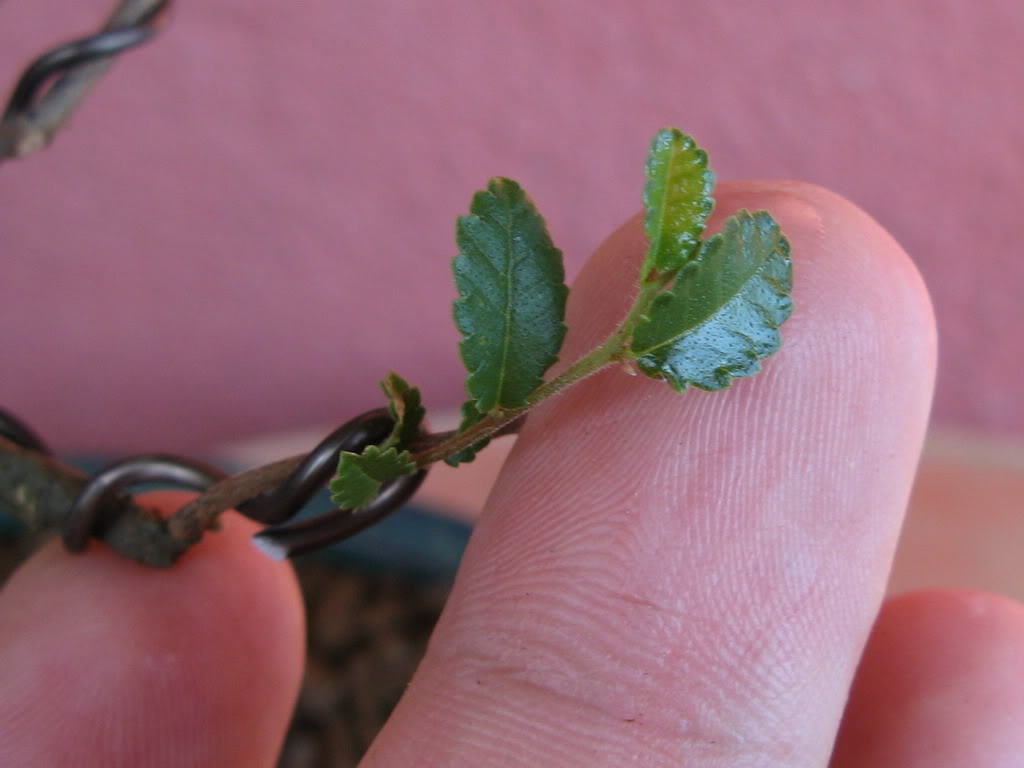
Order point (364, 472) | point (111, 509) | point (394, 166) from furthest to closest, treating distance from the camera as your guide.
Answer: point (394, 166) → point (111, 509) → point (364, 472)

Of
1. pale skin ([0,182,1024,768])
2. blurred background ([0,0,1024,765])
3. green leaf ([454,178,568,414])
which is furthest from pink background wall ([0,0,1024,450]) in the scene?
green leaf ([454,178,568,414])

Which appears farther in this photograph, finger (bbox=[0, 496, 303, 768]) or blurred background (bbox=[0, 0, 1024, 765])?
blurred background (bbox=[0, 0, 1024, 765])

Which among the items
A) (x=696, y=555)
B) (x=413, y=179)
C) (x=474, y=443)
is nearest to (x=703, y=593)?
(x=696, y=555)

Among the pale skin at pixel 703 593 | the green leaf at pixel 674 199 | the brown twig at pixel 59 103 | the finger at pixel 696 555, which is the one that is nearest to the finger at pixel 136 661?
the pale skin at pixel 703 593

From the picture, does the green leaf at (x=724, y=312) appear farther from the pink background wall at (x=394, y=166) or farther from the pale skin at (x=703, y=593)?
the pink background wall at (x=394, y=166)

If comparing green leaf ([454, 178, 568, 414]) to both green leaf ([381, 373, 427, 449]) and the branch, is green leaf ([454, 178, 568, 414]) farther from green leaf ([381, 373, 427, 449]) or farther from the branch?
the branch

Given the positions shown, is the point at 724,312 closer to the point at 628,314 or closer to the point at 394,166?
the point at 628,314
